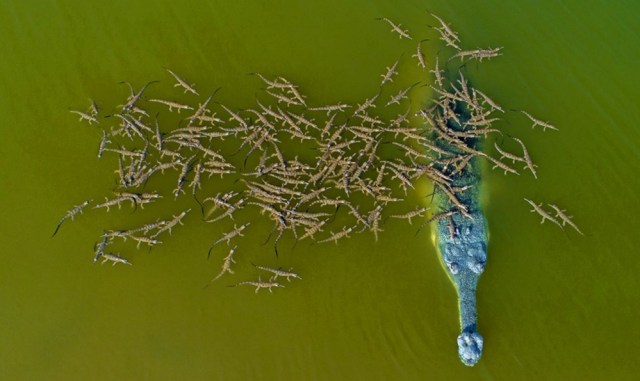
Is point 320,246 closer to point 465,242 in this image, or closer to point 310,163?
point 310,163

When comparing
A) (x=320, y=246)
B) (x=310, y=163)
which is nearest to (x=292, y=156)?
(x=310, y=163)

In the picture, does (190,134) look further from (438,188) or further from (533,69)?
(533,69)

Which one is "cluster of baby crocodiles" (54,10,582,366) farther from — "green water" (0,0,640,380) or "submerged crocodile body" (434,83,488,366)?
"green water" (0,0,640,380)

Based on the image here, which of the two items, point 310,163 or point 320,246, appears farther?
point 310,163

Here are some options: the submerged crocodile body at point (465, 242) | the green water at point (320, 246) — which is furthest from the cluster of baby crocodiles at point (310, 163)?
the green water at point (320, 246)

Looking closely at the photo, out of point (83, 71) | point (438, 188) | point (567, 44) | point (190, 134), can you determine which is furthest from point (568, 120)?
point (83, 71)

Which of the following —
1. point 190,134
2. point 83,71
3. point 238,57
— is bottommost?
point 190,134

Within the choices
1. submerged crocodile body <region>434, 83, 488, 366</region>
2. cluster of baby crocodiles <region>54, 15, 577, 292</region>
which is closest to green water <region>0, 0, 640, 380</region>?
submerged crocodile body <region>434, 83, 488, 366</region>
